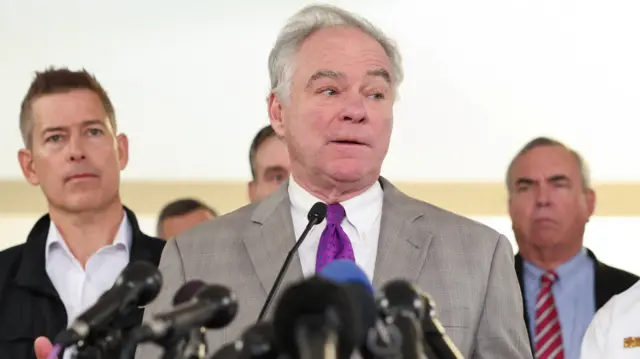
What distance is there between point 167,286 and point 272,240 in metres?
0.22

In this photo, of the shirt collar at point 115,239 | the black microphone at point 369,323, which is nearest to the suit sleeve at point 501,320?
the black microphone at point 369,323

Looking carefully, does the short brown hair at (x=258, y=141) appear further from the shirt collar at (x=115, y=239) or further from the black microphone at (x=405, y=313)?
the black microphone at (x=405, y=313)

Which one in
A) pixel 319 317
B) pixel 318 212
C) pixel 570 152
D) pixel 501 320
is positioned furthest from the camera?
pixel 570 152

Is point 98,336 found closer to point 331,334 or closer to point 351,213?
point 331,334

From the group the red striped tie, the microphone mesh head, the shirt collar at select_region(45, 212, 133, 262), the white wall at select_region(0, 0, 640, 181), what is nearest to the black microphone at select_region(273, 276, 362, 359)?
the microphone mesh head

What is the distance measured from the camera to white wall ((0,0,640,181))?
16.7 feet

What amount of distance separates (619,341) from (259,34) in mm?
2838

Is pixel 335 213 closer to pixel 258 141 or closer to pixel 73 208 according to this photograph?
pixel 73 208

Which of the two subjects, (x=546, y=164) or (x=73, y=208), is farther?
(x=546, y=164)

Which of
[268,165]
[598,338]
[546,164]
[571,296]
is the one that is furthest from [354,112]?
[546,164]

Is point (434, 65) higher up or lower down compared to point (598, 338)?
higher up

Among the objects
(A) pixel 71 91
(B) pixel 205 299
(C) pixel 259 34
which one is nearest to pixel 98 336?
(B) pixel 205 299

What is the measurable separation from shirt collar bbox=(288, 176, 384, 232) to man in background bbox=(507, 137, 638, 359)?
137 centimetres

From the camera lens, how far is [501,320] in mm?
2246
